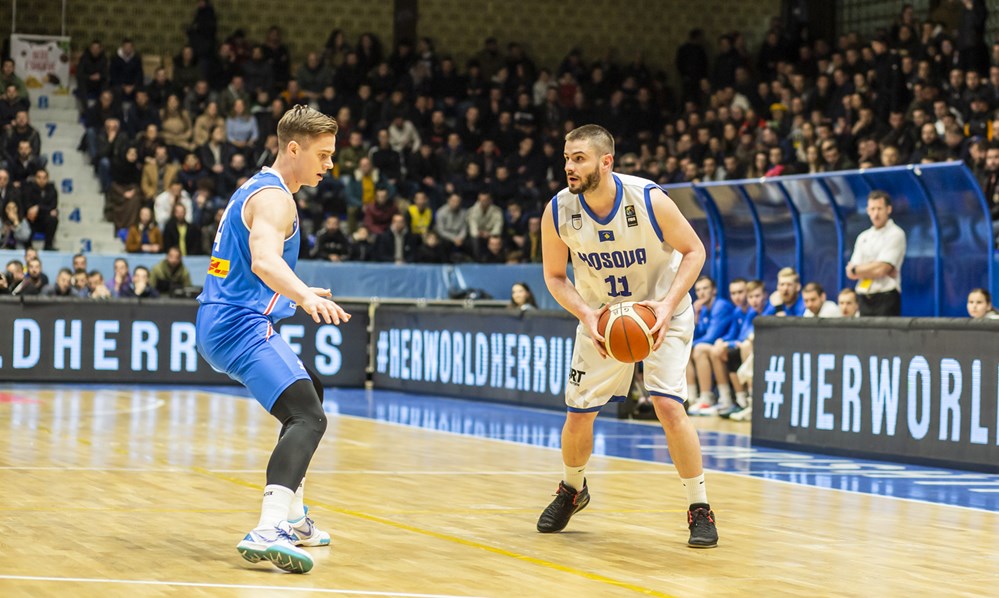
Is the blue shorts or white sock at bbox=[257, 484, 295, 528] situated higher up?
the blue shorts

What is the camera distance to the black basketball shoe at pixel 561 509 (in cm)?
750

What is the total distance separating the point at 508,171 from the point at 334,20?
19.7 feet

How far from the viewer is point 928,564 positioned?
6691 mm

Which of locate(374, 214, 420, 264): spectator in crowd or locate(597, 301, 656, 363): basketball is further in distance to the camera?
locate(374, 214, 420, 264): spectator in crowd

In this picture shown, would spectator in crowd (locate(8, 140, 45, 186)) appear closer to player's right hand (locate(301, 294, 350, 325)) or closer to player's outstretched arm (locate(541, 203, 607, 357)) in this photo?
player's outstretched arm (locate(541, 203, 607, 357))

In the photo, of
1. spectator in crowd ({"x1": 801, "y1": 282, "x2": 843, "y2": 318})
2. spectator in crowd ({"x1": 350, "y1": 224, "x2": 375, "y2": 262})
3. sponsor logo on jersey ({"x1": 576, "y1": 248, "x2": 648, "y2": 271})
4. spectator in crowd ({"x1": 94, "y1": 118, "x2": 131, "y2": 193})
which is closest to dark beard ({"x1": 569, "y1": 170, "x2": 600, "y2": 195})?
sponsor logo on jersey ({"x1": 576, "y1": 248, "x2": 648, "y2": 271})

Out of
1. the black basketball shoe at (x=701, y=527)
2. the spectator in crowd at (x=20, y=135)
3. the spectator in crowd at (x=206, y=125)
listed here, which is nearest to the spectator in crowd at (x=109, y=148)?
the spectator in crowd at (x=20, y=135)

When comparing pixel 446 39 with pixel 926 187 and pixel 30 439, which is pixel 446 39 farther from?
pixel 30 439

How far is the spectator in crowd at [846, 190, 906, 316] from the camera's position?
48.8 ft

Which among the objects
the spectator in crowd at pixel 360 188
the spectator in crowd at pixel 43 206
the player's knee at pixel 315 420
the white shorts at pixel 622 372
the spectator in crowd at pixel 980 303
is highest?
the spectator in crowd at pixel 360 188

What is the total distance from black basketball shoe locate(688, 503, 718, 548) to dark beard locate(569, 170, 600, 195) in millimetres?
1593

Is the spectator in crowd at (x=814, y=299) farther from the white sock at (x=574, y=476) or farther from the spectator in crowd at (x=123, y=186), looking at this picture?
the spectator in crowd at (x=123, y=186)

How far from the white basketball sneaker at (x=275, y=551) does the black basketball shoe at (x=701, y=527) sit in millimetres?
1959

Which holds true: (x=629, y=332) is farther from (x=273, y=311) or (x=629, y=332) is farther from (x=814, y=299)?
(x=814, y=299)
